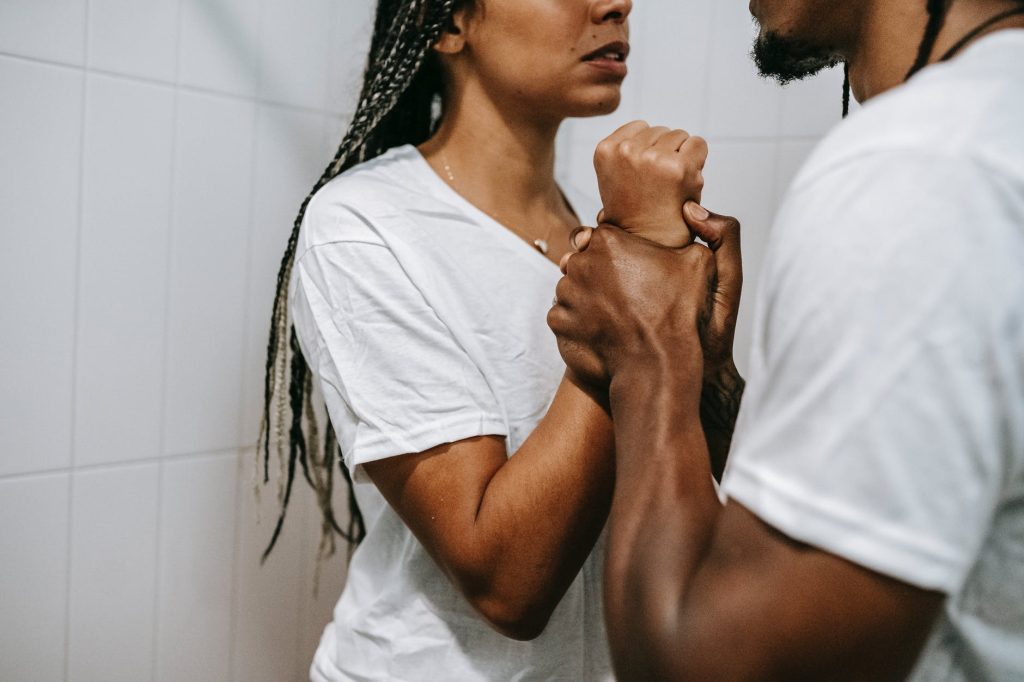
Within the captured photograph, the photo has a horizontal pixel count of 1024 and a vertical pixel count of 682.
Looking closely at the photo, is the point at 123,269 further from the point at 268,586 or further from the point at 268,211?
the point at 268,586

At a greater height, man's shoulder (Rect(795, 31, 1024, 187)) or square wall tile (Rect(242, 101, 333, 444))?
man's shoulder (Rect(795, 31, 1024, 187))

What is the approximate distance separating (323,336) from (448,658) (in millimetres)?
320

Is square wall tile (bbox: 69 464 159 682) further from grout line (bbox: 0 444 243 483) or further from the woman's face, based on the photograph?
the woman's face

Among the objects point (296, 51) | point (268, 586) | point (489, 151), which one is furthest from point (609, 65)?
point (268, 586)

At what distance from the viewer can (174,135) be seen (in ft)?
3.23

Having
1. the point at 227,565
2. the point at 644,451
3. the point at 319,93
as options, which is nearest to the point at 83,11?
the point at 319,93

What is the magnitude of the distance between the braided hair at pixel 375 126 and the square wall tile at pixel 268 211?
0.05 metres

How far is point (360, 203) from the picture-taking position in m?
0.76

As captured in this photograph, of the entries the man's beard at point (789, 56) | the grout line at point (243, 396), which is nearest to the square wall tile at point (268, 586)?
the grout line at point (243, 396)

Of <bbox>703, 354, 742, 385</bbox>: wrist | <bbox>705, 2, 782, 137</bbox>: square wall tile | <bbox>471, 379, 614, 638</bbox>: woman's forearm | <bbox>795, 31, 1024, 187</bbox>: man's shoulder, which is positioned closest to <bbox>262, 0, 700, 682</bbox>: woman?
<bbox>471, 379, 614, 638</bbox>: woman's forearm

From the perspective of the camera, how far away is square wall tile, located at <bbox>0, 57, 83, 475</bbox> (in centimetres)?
86

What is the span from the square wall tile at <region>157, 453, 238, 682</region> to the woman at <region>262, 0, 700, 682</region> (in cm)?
22

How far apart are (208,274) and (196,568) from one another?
383mm

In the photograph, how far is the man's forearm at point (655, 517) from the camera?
410 mm
